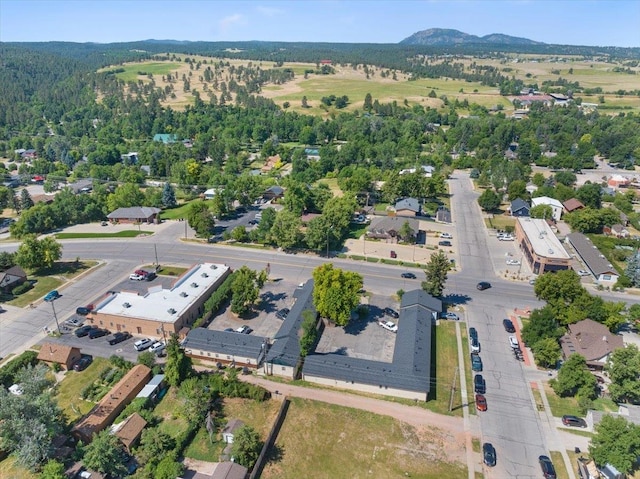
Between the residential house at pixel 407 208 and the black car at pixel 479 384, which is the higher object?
the residential house at pixel 407 208

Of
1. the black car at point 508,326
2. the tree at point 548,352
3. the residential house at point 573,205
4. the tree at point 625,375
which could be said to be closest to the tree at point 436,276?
the black car at point 508,326

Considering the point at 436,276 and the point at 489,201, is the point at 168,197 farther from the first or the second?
the point at 489,201

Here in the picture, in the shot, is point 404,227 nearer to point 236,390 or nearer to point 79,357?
point 236,390

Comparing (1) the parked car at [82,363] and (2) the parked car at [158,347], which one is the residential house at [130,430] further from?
(1) the parked car at [82,363]

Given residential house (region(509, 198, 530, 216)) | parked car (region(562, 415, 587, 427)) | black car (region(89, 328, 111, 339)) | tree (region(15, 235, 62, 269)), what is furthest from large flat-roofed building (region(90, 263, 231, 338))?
residential house (region(509, 198, 530, 216))

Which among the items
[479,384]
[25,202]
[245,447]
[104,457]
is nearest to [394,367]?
[479,384]

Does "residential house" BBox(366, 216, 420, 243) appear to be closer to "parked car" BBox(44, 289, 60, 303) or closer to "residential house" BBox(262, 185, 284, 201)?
"residential house" BBox(262, 185, 284, 201)
